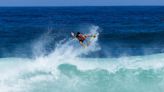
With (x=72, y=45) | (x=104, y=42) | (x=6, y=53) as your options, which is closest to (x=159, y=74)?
(x=72, y=45)

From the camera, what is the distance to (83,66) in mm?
21406

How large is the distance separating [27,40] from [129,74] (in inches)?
1013

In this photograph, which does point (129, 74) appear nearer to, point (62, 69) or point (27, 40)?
point (62, 69)

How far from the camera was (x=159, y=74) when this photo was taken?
66.1 ft

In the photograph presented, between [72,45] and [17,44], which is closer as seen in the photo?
[72,45]

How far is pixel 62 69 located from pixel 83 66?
1.16m

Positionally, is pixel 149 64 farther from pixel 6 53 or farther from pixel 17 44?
pixel 17 44

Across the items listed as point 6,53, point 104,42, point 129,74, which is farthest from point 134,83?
point 104,42

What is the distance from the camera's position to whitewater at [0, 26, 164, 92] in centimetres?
1939

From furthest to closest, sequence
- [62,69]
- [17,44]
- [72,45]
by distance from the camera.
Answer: [17,44] → [72,45] → [62,69]

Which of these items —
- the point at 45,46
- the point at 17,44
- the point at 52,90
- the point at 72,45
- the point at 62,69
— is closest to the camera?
the point at 52,90

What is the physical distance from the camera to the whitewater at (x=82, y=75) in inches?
763

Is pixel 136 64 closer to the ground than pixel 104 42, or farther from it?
farther from it

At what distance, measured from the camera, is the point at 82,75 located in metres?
20.4
